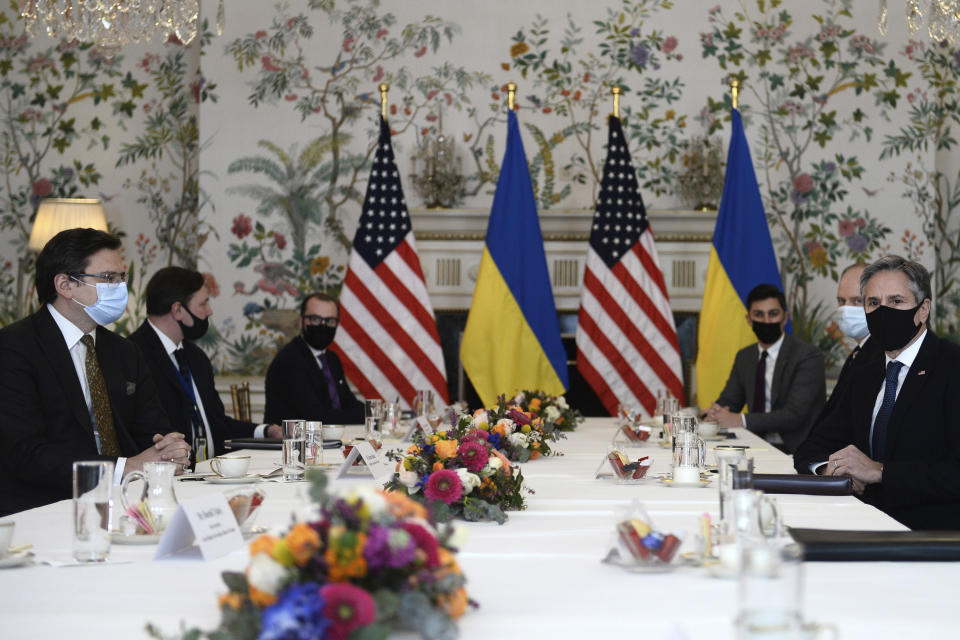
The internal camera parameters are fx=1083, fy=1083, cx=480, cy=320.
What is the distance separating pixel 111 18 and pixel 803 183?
4.27 metres

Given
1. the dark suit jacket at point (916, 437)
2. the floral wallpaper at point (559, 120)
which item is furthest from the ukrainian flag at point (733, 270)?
the dark suit jacket at point (916, 437)

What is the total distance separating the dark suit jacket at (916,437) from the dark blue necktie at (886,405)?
1.5 inches

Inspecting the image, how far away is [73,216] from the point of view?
655cm

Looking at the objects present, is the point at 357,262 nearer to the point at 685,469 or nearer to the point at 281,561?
the point at 685,469

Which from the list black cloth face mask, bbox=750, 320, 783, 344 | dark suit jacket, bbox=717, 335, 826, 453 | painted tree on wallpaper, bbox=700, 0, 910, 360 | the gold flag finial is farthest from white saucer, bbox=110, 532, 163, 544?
painted tree on wallpaper, bbox=700, 0, 910, 360

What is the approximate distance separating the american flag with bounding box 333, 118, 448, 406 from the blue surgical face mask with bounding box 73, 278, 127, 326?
2943 mm

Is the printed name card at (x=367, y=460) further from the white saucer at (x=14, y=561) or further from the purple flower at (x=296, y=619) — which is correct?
the purple flower at (x=296, y=619)

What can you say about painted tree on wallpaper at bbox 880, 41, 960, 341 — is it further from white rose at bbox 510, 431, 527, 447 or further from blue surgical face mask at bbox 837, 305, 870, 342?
white rose at bbox 510, 431, 527, 447

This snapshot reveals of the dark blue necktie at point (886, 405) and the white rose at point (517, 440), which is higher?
the dark blue necktie at point (886, 405)

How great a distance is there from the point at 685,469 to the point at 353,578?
183cm

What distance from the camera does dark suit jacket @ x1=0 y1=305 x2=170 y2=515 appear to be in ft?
10.0

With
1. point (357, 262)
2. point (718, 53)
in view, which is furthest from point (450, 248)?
point (718, 53)

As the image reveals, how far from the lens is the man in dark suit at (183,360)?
4348 millimetres

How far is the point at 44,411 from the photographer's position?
323 cm
